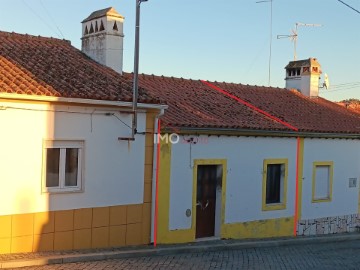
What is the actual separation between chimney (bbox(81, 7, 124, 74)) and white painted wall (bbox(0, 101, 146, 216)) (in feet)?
10.6

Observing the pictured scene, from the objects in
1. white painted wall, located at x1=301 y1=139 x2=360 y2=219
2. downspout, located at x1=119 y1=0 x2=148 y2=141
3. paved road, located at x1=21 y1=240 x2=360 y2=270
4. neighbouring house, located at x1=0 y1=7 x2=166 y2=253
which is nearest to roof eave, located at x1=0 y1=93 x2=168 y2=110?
neighbouring house, located at x1=0 y1=7 x2=166 y2=253

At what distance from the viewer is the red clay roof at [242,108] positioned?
12.6 m

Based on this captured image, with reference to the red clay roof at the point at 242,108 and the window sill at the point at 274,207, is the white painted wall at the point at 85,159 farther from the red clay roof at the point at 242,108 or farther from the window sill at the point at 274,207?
the window sill at the point at 274,207

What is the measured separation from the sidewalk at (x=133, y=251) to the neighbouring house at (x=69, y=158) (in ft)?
1.12

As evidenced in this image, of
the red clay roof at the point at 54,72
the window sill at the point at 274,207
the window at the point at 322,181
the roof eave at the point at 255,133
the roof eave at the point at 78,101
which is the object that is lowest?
the window sill at the point at 274,207

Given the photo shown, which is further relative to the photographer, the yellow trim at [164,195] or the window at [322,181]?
the window at [322,181]

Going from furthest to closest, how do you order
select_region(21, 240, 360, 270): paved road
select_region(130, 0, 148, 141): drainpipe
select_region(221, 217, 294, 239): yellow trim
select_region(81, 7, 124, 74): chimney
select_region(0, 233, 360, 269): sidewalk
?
select_region(81, 7, 124, 74): chimney
select_region(221, 217, 294, 239): yellow trim
select_region(130, 0, 148, 141): drainpipe
select_region(21, 240, 360, 270): paved road
select_region(0, 233, 360, 269): sidewalk

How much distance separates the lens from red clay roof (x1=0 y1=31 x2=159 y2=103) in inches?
371

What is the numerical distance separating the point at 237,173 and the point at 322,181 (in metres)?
3.91

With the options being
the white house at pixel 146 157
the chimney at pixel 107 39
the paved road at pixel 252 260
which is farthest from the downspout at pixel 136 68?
the chimney at pixel 107 39

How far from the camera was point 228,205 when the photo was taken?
12.7 metres

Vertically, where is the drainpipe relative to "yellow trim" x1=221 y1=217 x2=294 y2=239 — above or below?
above

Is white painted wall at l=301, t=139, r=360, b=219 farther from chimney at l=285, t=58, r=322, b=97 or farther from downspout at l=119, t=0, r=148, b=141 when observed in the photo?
downspout at l=119, t=0, r=148, b=141

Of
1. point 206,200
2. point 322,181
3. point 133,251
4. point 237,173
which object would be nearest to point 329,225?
point 322,181
